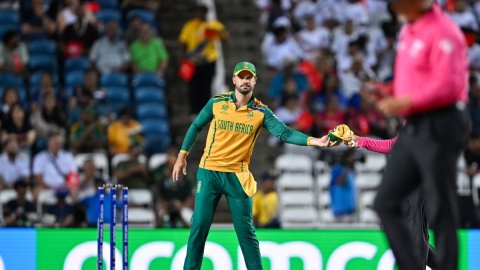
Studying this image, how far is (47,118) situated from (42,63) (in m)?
1.47

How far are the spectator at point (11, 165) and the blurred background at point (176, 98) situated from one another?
0.05 ft

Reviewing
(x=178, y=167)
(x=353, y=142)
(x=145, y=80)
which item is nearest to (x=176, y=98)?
(x=145, y=80)

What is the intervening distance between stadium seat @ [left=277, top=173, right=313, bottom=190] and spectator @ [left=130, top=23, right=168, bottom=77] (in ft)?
9.32

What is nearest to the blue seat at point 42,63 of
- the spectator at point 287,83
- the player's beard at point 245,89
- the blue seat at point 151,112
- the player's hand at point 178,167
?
the blue seat at point 151,112

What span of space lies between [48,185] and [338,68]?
5.67 metres

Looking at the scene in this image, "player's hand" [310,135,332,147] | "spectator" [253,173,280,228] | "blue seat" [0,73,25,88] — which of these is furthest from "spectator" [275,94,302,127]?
"player's hand" [310,135,332,147]

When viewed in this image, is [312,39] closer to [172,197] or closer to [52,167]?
[172,197]

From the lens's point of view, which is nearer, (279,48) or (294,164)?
(294,164)

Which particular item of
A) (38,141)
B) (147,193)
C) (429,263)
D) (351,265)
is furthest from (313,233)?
(38,141)

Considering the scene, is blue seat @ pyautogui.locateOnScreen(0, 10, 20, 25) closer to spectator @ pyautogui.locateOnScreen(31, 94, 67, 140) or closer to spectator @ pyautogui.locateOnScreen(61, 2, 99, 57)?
spectator @ pyautogui.locateOnScreen(61, 2, 99, 57)

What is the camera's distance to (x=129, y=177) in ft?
51.1

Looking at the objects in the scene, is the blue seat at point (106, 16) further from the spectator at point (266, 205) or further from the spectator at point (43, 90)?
the spectator at point (266, 205)

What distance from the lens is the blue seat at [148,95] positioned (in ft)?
56.6

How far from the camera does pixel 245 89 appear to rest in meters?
9.27
